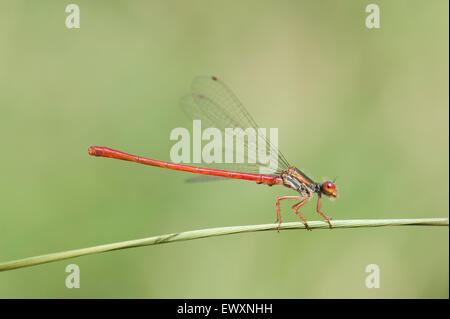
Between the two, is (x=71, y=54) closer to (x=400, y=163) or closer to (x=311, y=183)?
(x=311, y=183)

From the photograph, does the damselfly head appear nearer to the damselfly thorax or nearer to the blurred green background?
the damselfly thorax

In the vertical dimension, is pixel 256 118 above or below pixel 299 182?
above

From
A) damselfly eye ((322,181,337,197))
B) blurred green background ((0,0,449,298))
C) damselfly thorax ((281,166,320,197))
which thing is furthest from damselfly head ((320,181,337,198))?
blurred green background ((0,0,449,298))

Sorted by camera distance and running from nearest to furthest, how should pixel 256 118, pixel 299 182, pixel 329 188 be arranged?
pixel 329 188 → pixel 299 182 → pixel 256 118

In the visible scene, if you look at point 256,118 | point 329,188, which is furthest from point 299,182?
point 256,118

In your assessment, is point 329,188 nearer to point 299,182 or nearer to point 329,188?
point 329,188

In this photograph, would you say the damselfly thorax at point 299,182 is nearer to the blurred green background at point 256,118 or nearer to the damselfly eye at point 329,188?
the damselfly eye at point 329,188

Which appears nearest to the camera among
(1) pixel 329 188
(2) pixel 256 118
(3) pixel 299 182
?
(1) pixel 329 188
